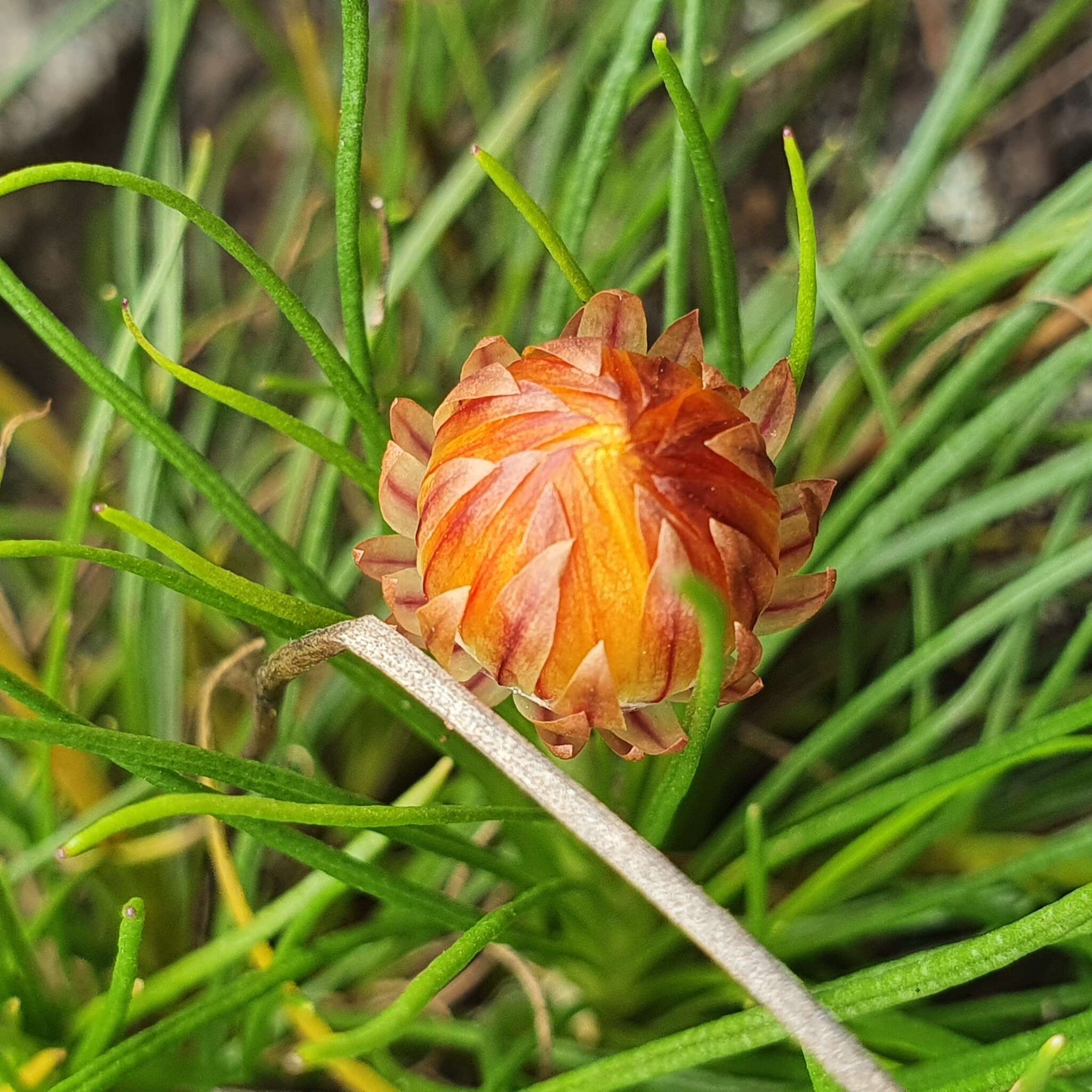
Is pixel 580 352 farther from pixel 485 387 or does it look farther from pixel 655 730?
pixel 655 730

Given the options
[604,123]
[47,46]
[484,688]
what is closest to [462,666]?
[484,688]

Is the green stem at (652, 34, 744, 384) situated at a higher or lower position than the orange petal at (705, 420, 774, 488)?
higher

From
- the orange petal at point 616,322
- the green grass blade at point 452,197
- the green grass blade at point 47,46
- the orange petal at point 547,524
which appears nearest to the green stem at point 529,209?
the orange petal at point 616,322

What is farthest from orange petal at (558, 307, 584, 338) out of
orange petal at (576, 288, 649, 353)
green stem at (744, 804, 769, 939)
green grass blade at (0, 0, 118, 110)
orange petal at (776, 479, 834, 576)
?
green grass blade at (0, 0, 118, 110)

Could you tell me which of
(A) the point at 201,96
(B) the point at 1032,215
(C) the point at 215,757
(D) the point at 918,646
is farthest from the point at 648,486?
(A) the point at 201,96

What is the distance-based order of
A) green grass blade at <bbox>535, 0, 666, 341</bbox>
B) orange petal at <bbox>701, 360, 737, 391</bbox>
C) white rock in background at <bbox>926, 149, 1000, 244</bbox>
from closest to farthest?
1. orange petal at <bbox>701, 360, 737, 391</bbox>
2. green grass blade at <bbox>535, 0, 666, 341</bbox>
3. white rock in background at <bbox>926, 149, 1000, 244</bbox>

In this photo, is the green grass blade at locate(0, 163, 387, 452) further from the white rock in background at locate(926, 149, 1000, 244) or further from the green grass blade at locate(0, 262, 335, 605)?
the white rock in background at locate(926, 149, 1000, 244)

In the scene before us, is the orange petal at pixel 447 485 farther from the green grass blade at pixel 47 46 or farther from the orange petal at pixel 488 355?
the green grass blade at pixel 47 46
